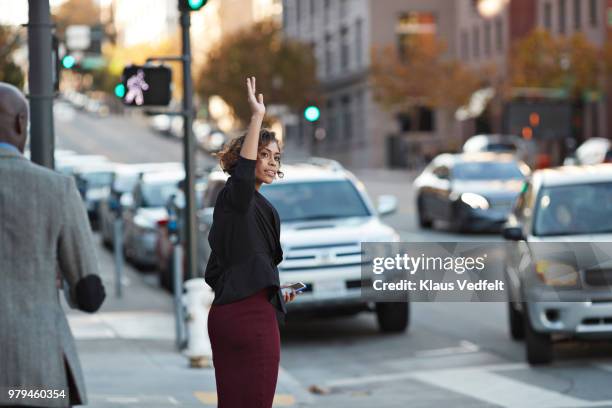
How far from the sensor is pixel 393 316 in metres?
14.9

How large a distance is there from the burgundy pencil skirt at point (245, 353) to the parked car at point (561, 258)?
565 centimetres

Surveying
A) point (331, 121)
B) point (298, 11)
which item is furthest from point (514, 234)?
point (298, 11)

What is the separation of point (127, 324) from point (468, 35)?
196ft

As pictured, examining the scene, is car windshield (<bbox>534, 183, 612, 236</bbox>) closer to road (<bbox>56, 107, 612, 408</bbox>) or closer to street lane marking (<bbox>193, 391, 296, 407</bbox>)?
road (<bbox>56, 107, 612, 408</bbox>)

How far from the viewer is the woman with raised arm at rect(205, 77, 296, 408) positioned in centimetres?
602

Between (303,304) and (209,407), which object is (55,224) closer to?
(209,407)

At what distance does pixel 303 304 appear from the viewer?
539 inches

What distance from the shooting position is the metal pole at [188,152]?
13.2 m

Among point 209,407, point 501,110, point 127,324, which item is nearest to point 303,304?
point 127,324

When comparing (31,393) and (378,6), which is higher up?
(378,6)

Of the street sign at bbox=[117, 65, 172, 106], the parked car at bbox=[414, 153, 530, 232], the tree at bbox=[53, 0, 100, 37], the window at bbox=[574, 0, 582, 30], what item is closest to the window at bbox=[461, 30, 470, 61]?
the window at bbox=[574, 0, 582, 30]

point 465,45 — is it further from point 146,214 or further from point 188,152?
point 188,152

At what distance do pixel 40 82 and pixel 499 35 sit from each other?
61769 millimetres

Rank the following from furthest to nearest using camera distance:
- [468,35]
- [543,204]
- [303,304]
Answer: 1. [468,35]
2. [303,304]
3. [543,204]
